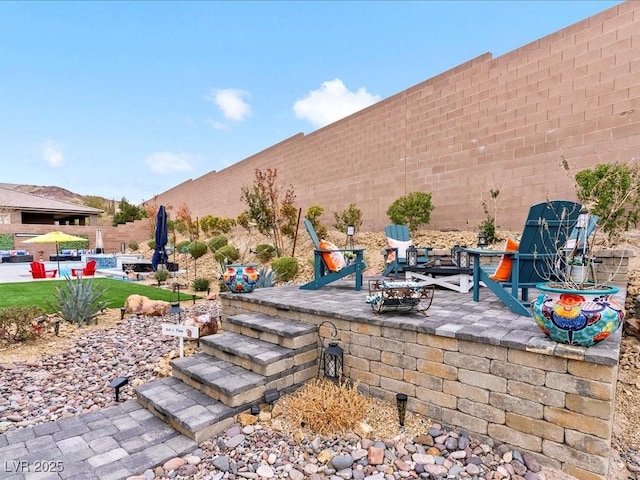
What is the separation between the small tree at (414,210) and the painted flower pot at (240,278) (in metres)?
5.88

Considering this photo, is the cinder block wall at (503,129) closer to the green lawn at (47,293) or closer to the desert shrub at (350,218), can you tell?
the desert shrub at (350,218)

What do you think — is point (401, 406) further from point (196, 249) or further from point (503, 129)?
point (196, 249)

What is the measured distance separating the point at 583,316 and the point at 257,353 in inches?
91.8

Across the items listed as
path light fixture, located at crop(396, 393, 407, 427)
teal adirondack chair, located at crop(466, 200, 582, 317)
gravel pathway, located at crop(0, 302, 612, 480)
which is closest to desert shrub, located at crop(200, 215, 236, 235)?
gravel pathway, located at crop(0, 302, 612, 480)

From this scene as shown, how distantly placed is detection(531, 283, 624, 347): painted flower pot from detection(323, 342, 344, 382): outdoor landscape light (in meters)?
1.59

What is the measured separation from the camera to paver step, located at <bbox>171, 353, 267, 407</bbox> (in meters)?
2.59

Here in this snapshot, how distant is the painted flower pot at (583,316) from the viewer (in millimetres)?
1994

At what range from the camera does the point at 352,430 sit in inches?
96.3

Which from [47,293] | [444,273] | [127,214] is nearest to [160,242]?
[47,293]

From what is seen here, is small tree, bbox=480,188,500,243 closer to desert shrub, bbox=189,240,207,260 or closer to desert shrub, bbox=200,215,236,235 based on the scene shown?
desert shrub, bbox=189,240,207,260

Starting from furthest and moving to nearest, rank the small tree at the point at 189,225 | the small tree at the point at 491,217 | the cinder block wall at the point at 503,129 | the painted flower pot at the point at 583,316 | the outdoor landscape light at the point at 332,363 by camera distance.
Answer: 1. the small tree at the point at 189,225
2. the small tree at the point at 491,217
3. the cinder block wall at the point at 503,129
4. the outdoor landscape light at the point at 332,363
5. the painted flower pot at the point at 583,316

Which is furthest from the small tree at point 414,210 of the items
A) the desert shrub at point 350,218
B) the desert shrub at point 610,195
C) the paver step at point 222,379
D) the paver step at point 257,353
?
the paver step at point 222,379

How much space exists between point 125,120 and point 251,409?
1696 centimetres

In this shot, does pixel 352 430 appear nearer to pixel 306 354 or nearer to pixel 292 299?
pixel 306 354
